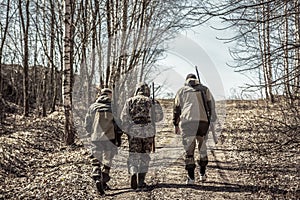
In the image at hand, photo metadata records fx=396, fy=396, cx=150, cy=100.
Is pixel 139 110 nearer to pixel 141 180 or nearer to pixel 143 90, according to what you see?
pixel 143 90

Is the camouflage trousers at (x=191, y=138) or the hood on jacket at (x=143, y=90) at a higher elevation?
the hood on jacket at (x=143, y=90)

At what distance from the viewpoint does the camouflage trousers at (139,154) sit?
7148mm

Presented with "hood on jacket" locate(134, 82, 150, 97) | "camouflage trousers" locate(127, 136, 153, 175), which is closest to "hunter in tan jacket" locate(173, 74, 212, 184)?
"hood on jacket" locate(134, 82, 150, 97)

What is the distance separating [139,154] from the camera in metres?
7.21

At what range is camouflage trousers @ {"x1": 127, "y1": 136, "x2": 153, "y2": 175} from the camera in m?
7.15

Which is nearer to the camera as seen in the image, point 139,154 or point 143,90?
point 139,154

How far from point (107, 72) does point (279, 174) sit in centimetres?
906

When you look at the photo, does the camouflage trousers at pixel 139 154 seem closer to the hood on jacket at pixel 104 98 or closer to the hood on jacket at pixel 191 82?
the hood on jacket at pixel 104 98

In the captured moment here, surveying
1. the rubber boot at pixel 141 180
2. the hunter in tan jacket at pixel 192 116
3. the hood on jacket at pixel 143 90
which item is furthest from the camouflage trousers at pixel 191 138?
the hood on jacket at pixel 143 90

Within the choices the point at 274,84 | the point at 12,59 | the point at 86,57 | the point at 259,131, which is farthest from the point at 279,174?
the point at 12,59

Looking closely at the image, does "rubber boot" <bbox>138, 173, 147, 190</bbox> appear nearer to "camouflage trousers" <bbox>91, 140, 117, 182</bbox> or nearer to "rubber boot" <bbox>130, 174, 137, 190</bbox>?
"rubber boot" <bbox>130, 174, 137, 190</bbox>

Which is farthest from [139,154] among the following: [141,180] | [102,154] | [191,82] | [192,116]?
[191,82]

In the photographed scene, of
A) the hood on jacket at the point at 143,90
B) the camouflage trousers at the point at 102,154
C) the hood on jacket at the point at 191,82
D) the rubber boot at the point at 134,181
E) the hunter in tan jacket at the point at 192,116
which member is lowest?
the rubber boot at the point at 134,181

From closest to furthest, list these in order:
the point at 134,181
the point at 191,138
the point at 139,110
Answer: the point at 134,181
the point at 139,110
the point at 191,138
